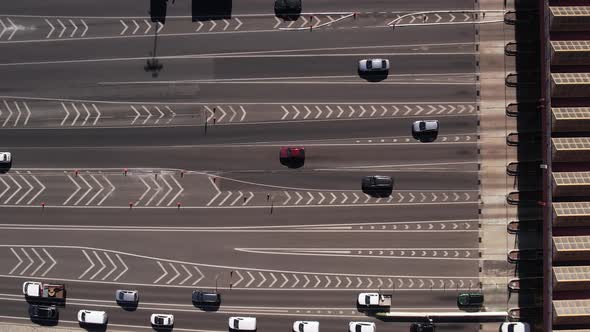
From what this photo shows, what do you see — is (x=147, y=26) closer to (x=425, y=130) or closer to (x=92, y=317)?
(x=92, y=317)

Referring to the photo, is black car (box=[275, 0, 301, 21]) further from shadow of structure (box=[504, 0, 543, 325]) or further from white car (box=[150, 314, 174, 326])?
white car (box=[150, 314, 174, 326])

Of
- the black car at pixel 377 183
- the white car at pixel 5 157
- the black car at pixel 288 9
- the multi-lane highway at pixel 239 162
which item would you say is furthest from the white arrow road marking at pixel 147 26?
the black car at pixel 377 183

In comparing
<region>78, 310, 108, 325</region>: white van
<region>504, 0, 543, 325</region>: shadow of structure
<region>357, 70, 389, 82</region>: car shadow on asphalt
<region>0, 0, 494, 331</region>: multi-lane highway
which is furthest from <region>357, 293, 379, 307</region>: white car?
<region>78, 310, 108, 325</region>: white van

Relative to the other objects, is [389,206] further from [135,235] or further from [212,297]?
[135,235]

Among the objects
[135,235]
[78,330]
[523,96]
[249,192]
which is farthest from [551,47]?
[78,330]

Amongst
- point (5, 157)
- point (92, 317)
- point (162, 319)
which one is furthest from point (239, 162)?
point (5, 157)

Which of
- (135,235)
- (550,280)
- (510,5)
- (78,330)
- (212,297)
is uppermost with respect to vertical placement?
(510,5)

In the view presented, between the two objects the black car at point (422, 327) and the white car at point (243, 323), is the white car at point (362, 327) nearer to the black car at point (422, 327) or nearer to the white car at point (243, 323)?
the black car at point (422, 327)
